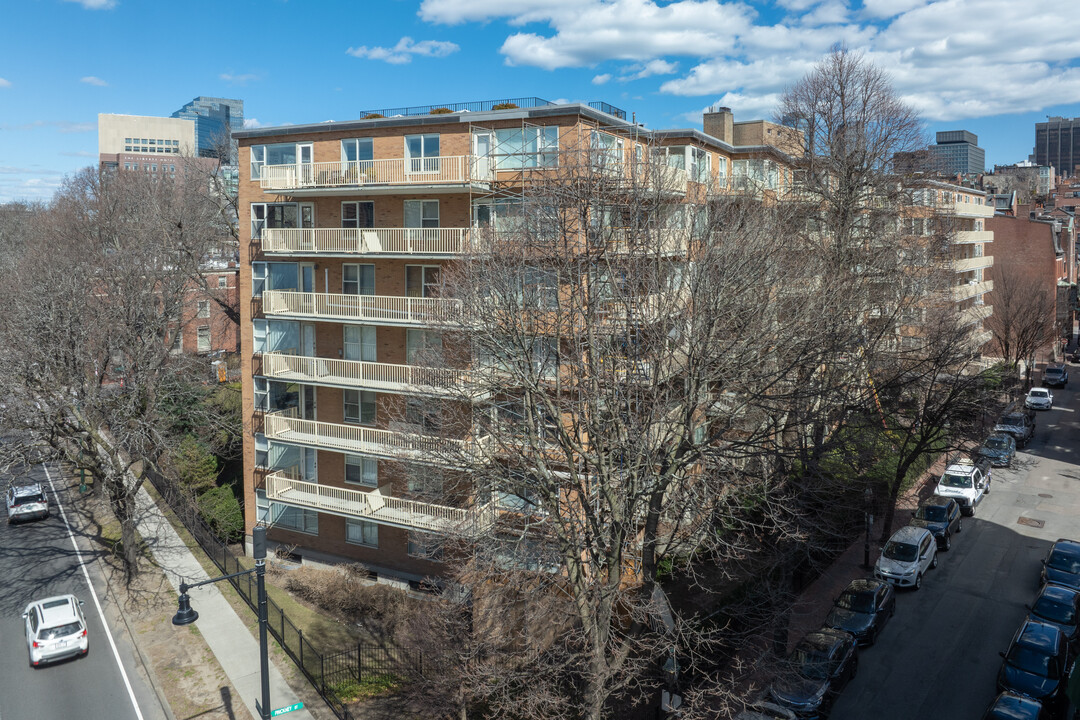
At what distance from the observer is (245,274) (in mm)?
30266

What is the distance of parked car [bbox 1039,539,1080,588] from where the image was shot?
85.6 ft

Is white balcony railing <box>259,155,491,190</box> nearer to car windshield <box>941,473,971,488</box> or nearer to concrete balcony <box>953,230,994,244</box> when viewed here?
car windshield <box>941,473,971,488</box>

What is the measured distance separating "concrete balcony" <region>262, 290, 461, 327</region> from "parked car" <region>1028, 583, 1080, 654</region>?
20.4 meters

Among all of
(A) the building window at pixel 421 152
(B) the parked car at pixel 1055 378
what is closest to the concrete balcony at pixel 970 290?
(B) the parked car at pixel 1055 378

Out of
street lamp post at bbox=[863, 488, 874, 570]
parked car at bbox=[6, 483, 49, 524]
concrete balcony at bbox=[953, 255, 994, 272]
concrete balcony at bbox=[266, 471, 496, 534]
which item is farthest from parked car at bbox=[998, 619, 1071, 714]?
parked car at bbox=[6, 483, 49, 524]

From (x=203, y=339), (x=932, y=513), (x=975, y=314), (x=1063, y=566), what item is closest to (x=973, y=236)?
(x=975, y=314)

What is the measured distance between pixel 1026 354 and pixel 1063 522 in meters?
28.8

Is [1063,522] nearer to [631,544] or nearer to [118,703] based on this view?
[631,544]

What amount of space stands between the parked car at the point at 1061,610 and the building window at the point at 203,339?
2132 inches

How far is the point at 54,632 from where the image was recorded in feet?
73.4

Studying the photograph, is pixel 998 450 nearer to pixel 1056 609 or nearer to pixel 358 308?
pixel 1056 609

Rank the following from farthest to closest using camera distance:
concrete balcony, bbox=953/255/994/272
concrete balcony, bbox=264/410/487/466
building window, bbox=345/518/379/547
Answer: concrete balcony, bbox=953/255/994/272 → building window, bbox=345/518/379/547 → concrete balcony, bbox=264/410/487/466

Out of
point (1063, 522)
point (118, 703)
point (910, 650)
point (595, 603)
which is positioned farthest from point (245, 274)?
point (1063, 522)

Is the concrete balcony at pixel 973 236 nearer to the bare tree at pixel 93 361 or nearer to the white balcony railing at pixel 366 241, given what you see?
the white balcony railing at pixel 366 241
